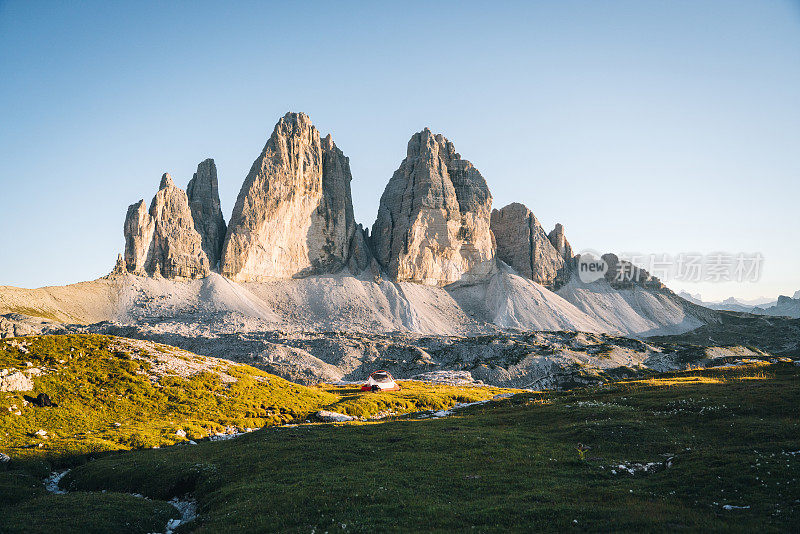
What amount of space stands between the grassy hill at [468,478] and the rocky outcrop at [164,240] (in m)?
169

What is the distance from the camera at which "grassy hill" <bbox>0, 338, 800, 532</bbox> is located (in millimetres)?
17089

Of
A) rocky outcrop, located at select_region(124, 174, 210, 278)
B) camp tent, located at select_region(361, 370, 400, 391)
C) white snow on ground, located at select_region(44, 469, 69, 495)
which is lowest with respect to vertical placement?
camp tent, located at select_region(361, 370, 400, 391)

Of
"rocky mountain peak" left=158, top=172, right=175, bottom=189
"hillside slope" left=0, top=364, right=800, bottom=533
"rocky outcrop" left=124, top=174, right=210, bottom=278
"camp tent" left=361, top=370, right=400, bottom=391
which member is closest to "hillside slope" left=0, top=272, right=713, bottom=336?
"rocky outcrop" left=124, top=174, right=210, bottom=278

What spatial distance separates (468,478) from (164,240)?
19517cm

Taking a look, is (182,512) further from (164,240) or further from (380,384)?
(164,240)

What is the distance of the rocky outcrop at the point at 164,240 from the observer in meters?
185

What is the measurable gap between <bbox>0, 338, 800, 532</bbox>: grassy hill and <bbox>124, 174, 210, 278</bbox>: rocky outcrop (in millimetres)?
169283

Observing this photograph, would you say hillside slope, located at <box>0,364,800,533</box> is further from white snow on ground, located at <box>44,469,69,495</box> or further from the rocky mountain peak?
the rocky mountain peak

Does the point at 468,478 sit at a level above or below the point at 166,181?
below


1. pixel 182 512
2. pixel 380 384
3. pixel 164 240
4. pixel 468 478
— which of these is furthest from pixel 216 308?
pixel 468 478

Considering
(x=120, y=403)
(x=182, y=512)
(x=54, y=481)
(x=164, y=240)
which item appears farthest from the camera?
(x=164, y=240)

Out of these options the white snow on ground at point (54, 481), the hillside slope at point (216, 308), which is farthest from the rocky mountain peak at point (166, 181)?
the white snow on ground at point (54, 481)

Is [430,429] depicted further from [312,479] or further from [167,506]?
[167,506]

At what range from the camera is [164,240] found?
622ft
